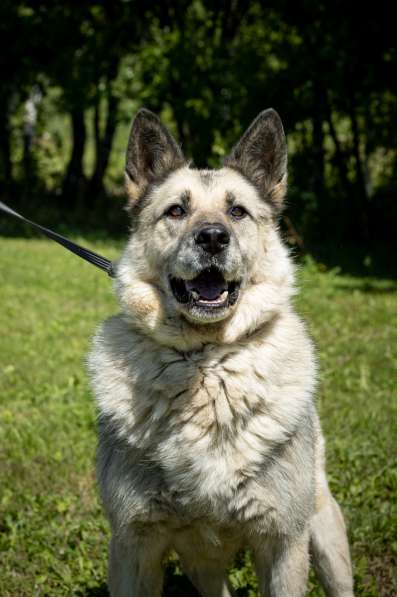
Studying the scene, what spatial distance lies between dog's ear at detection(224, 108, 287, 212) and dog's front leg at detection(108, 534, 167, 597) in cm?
175

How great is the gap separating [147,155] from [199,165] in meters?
12.0

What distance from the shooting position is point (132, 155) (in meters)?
3.17

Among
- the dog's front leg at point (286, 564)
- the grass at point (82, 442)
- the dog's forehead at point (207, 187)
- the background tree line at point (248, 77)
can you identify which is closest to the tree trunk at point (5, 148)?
the background tree line at point (248, 77)

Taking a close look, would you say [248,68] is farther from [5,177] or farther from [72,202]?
[5,177]

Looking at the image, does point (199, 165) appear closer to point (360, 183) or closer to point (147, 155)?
point (360, 183)

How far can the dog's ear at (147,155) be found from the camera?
310 centimetres

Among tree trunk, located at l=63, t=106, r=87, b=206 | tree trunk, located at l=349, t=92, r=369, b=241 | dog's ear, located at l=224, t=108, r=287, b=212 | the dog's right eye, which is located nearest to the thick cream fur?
the dog's right eye

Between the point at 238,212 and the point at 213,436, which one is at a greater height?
the point at 238,212

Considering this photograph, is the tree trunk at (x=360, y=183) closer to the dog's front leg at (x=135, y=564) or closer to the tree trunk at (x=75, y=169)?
the tree trunk at (x=75, y=169)

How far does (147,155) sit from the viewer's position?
3.28 m

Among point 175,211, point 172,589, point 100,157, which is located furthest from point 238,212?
point 100,157

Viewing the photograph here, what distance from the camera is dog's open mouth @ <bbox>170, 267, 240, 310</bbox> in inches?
114

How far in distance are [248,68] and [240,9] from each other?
104 inches

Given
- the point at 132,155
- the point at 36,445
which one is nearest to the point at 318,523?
the point at 132,155
